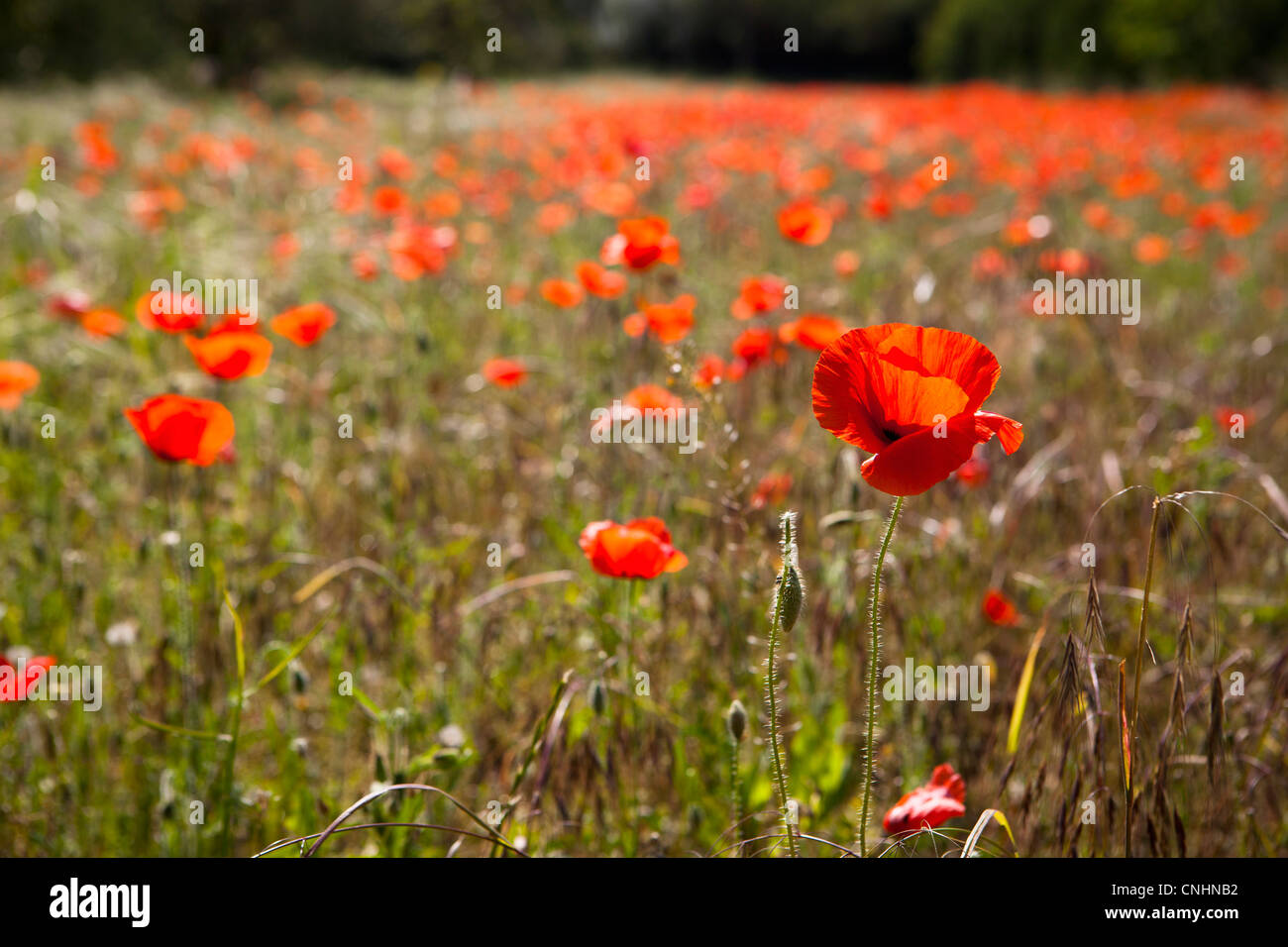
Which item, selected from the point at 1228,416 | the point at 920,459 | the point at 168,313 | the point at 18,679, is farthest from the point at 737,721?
the point at 1228,416

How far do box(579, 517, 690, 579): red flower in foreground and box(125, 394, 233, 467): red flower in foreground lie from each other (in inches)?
23.6

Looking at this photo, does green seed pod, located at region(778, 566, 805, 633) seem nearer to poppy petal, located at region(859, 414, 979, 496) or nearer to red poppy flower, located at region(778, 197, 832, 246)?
poppy petal, located at region(859, 414, 979, 496)

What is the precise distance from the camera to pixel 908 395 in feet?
3.17

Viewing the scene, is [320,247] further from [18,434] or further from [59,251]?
[18,434]

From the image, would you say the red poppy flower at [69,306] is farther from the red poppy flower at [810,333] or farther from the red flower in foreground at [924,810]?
the red flower in foreground at [924,810]

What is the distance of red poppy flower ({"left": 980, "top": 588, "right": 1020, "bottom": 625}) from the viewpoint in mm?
1863

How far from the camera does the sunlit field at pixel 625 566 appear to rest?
1331 mm

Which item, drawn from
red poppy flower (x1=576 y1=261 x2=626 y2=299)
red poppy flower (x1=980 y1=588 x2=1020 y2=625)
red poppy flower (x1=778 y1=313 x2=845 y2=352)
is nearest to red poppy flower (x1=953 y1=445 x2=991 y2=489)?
red poppy flower (x1=980 y1=588 x2=1020 y2=625)

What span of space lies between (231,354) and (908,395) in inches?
48.8

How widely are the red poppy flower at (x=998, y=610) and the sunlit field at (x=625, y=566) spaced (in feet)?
0.24

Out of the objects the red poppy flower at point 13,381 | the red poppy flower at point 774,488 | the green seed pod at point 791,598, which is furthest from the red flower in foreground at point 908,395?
the red poppy flower at point 13,381

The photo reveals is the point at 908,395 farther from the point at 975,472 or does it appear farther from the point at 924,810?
the point at 975,472

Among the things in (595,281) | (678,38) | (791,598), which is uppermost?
(678,38)

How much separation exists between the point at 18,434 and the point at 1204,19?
69.1ft
